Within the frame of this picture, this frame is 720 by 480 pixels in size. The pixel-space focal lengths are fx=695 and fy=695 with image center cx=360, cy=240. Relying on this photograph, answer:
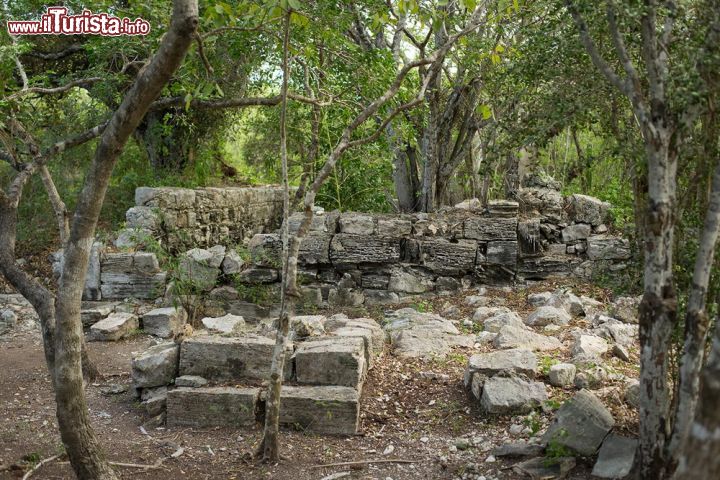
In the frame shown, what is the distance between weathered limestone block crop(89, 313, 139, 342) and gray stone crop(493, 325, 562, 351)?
14.9 ft

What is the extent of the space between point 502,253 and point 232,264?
155 inches

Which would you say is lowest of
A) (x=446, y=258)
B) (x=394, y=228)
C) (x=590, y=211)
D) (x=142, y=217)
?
(x=446, y=258)

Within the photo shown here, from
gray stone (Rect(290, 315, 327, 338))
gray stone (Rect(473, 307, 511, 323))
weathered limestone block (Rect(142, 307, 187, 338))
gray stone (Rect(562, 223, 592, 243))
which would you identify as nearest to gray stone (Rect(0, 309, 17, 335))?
weathered limestone block (Rect(142, 307, 187, 338))

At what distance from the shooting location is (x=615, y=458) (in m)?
4.30

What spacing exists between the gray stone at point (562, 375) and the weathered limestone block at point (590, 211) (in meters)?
5.11

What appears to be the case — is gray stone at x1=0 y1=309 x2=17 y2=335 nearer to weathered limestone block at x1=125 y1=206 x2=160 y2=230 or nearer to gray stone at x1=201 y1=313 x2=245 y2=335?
weathered limestone block at x1=125 y1=206 x2=160 y2=230

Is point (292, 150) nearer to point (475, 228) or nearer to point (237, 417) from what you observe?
point (475, 228)

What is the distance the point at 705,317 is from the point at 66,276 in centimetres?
353

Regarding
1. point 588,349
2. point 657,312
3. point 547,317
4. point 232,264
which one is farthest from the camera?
point 232,264

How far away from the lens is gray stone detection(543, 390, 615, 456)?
450 centimetres

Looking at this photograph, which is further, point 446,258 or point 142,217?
point 142,217

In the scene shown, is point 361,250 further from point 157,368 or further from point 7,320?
point 7,320

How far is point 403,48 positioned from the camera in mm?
14742

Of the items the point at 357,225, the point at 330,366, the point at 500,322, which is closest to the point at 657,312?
the point at 330,366
